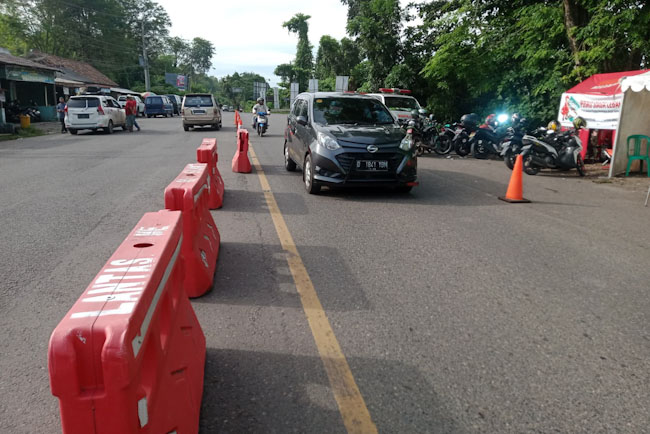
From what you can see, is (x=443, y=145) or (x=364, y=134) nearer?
(x=364, y=134)

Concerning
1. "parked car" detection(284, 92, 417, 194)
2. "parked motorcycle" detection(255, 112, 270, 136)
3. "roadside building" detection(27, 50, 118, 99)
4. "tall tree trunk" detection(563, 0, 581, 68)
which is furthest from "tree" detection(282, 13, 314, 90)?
"parked car" detection(284, 92, 417, 194)

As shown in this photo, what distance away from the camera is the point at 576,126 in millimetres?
13297

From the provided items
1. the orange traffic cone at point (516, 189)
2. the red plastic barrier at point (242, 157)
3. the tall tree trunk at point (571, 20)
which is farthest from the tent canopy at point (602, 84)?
the red plastic barrier at point (242, 157)

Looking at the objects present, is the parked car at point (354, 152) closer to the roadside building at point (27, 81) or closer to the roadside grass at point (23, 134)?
the roadside grass at point (23, 134)

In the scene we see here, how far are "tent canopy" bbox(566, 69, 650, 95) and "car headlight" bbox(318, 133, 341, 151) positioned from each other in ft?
30.1

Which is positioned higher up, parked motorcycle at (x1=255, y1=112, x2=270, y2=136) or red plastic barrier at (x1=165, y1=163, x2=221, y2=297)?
parked motorcycle at (x1=255, y1=112, x2=270, y2=136)

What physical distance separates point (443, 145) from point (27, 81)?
86.5ft

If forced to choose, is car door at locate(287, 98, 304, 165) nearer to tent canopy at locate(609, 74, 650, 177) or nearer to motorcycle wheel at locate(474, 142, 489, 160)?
motorcycle wheel at locate(474, 142, 489, 160)

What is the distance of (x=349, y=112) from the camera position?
9523 mm

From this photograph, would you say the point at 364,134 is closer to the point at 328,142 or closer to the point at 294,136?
the point at 328,142

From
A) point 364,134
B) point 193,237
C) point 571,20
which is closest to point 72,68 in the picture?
point 571,20

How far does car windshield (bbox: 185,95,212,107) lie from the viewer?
2486 cm

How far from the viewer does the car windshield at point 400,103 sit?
732 inches

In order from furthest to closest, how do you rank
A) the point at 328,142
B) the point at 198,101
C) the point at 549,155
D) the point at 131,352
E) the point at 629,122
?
the point at 198,101 < the point at 549,155 < the point at 629,122 < the point at 328,142 < the point at 131,352
